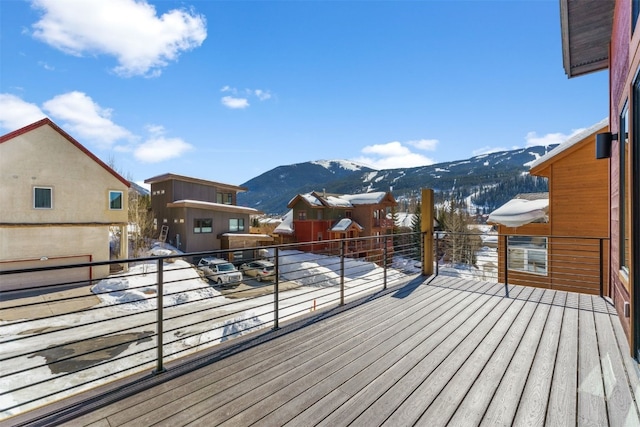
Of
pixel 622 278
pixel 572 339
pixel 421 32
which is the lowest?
pixel 572 339

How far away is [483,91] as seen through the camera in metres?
13.1

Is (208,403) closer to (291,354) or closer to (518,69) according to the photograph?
(291,354)

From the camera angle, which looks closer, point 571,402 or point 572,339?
point 571,402

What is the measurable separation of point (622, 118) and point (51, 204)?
16.6 metres

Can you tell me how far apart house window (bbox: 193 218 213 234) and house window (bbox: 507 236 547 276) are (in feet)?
52.9

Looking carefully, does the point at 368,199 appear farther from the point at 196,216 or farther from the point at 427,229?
the point at 427,229

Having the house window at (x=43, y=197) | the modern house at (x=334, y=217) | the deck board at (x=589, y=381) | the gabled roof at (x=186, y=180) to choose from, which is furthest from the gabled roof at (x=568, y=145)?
the gabled roof at (x=186, y=180)

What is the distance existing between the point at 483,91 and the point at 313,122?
1180cm

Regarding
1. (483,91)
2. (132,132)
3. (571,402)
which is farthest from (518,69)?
(132,132)

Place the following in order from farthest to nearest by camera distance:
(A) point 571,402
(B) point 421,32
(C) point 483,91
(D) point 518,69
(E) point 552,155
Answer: (C) point 483,91, (D) point 518,69, (B) point 421,32, (E) point 552,155, (A) point 571,402

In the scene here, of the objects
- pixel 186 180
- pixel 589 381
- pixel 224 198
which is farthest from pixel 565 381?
pixel 224 198

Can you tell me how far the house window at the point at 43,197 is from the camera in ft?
38.2

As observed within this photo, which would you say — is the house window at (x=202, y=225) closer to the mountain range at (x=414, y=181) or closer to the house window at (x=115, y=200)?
the house window at (x=115, y=200)

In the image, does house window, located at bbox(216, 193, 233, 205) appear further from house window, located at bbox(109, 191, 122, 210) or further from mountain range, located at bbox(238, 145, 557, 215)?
mountain range, located at bbox(238, 145, 557, 215)
